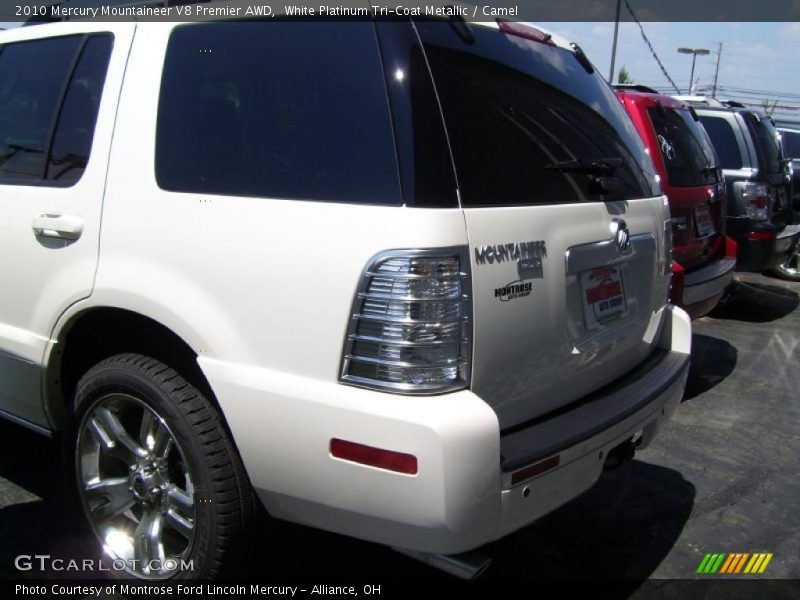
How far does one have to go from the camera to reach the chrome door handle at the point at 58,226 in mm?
2768

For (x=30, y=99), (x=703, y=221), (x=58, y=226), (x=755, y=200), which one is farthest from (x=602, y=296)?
(x=755, y=200)

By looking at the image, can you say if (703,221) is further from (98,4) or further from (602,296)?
(98,4)

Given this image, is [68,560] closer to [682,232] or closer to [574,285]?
[574,285]

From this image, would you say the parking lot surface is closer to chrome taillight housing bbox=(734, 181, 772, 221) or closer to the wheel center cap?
the wheel center cap

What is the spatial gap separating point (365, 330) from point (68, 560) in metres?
1.76

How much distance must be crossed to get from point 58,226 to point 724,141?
6801mm

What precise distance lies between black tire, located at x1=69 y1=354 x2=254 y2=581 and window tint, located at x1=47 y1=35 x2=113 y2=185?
0.74m

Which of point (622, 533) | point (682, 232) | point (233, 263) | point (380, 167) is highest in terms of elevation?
point (380, 167)

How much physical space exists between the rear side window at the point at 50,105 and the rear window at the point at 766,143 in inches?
259

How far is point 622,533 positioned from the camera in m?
3.45

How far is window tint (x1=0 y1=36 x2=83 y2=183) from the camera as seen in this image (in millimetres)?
3068

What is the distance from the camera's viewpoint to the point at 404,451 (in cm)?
209

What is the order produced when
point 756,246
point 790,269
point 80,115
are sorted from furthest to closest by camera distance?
point 790,269
point 756,246
point 80,115

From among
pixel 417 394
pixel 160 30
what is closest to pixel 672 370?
pixel 417 394
